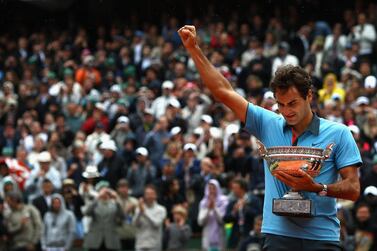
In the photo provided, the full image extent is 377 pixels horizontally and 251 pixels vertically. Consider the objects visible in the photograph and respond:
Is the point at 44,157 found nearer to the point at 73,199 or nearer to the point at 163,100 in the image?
the point at 73,199

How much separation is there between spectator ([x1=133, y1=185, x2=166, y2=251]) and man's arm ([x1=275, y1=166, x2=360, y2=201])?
32.7 feet

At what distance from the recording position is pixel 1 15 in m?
29.2

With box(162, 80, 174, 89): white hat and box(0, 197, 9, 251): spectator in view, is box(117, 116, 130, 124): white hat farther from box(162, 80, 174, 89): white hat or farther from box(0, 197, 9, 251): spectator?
box(0, 197, 9, 251): spectator

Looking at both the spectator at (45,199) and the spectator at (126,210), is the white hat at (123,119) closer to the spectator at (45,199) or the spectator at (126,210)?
the spectator at (45,199)

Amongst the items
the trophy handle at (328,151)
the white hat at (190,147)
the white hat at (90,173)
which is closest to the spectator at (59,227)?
the white hat at (90,173)

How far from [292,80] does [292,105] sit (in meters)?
0.15

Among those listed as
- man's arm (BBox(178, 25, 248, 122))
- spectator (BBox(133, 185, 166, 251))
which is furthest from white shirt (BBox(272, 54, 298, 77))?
man's arm (BBox(178, 25, 248, 122))

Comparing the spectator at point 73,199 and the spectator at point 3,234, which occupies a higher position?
the spectator at point 73,199

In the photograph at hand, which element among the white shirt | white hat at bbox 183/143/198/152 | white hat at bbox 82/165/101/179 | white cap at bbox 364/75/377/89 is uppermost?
the white shirt

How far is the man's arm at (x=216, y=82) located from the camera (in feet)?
20.4

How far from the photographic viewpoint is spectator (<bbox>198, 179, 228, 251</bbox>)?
602 inches

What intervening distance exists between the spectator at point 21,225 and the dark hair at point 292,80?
1110 cm

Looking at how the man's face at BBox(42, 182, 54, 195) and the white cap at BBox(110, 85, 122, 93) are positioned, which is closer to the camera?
the man's face at BBox(42, 182, 54, 195)

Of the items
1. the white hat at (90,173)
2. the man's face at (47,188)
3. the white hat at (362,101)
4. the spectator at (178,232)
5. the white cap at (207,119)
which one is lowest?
the spectator at (178,232)
